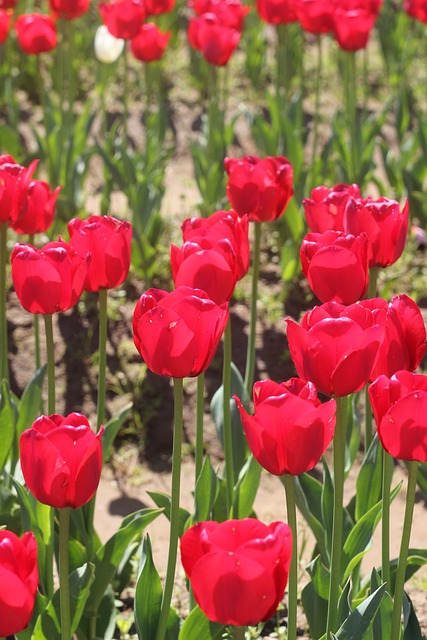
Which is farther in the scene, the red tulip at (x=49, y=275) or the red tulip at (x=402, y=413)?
the red tulip at (x=49, y=275)

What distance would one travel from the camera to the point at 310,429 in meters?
1.51

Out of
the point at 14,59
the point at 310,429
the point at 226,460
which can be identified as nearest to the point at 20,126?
the point at 14,59

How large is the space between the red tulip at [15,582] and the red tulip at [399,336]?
0.63 meters

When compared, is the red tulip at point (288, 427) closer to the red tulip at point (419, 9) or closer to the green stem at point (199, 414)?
the green stem at point (199, 414)

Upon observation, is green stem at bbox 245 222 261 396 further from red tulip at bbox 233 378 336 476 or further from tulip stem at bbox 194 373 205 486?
red tulip at bbox 233 378 336 476

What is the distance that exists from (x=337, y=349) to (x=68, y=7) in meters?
3.05

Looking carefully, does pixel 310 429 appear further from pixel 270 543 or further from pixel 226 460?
pixel 226 460

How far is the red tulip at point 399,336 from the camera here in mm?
→ 1739

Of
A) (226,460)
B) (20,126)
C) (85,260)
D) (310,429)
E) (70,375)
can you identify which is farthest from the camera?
(20,126)

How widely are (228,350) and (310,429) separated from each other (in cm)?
77

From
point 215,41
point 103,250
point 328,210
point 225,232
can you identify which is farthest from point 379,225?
point 215,41

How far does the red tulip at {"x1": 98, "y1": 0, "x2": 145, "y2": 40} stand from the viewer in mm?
4102

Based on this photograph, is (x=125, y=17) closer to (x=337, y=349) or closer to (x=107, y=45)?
(x=107, y=45)

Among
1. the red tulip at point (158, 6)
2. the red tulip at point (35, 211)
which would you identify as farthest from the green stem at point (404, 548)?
the red tulip at point (158, 6)
